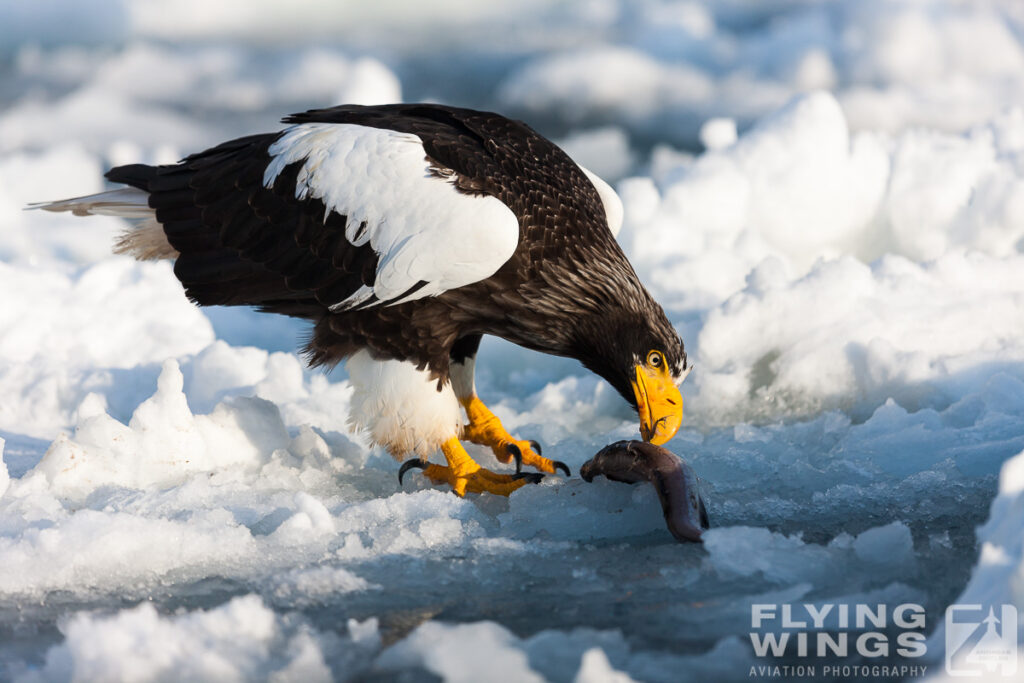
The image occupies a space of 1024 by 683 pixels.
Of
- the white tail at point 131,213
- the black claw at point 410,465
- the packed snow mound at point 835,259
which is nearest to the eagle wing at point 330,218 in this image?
the white tail at point 131,213

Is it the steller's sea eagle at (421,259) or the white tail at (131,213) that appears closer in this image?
the steller's sea eagle at (421,259)

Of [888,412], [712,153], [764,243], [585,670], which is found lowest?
[585,670]

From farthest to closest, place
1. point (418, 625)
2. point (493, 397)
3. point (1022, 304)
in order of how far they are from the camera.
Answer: point (493, 397) → point (1022, 304) → point (418, 625)

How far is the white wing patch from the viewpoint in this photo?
4117 mm

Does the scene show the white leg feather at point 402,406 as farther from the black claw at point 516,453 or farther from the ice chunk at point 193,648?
the ice chunk at point 193,648

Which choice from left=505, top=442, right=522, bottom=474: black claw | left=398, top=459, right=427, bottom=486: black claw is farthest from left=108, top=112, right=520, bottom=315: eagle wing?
left=505, top=442, right=522, bottom=474: black claw

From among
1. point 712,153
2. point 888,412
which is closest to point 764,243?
point 712,153

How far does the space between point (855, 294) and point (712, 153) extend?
122 inches

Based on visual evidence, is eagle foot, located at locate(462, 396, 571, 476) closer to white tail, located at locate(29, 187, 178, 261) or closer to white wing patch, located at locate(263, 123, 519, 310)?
white wing patch, located at locate(263, 123, 519, 310)

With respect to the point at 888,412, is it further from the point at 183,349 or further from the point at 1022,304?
the point at 183,349

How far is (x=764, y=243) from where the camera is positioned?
332 inches

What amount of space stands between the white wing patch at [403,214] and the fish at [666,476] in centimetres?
93

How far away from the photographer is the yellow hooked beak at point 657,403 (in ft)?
13.9

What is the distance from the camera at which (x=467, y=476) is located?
15.0 ft
